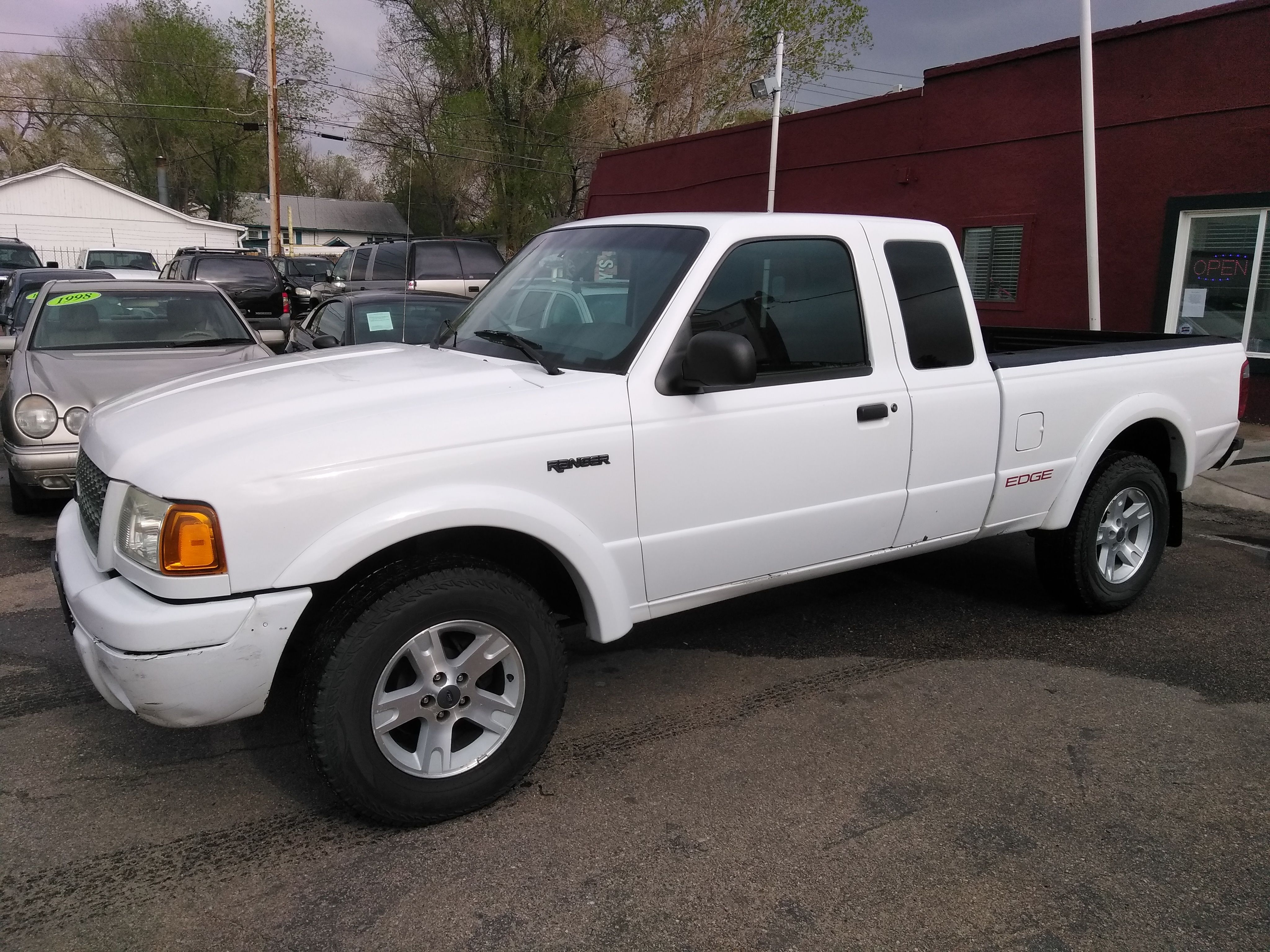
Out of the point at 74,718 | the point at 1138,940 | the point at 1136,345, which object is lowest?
the point at 1138,940

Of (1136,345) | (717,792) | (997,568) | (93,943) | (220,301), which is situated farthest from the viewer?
(220,301)

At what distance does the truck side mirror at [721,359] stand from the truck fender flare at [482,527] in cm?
64

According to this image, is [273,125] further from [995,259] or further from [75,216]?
[995,259]

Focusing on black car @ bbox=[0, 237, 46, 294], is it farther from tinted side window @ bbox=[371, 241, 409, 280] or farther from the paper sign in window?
the paper sign in window

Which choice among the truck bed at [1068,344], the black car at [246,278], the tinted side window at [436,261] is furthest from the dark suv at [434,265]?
the truck bed at [1068,344]

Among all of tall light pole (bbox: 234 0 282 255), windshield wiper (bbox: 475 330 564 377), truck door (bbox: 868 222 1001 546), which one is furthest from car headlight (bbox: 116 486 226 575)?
tall light pole (bbox: 234 0 282 255)

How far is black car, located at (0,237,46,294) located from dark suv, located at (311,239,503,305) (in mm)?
12383

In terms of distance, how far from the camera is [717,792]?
3.31m

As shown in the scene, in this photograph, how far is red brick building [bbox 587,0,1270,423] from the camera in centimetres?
1033

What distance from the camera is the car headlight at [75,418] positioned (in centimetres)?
636

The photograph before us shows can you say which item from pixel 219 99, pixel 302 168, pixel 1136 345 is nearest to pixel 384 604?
pixel 1136 345

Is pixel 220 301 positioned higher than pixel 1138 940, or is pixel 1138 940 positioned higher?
pixel 220 301

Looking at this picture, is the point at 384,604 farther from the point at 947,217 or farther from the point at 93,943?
the point at 947,217

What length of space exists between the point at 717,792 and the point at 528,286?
84.7 inches
